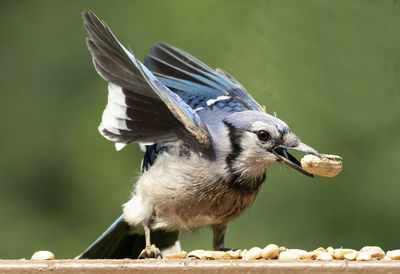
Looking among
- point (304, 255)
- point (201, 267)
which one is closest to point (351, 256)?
point (304, 255)

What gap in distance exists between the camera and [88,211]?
4758 mm

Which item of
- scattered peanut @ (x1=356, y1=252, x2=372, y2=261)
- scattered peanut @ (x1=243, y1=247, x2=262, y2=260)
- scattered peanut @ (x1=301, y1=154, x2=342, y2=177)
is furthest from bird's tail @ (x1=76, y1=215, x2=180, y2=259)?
scattered peanut @ (x1=356, y1=252, x2=372, y2=261)

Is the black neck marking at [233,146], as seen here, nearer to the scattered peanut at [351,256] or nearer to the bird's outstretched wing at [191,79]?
the bird's outstretched wing at [191,79]

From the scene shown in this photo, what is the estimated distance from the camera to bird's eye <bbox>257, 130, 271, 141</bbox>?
289 centimetres

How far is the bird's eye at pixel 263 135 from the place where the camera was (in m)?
2.89

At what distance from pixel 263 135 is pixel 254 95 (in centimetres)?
154

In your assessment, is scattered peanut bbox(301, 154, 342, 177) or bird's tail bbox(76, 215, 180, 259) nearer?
scattered peanut bbox(301, 154, 342, 177)

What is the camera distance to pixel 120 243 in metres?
3.38

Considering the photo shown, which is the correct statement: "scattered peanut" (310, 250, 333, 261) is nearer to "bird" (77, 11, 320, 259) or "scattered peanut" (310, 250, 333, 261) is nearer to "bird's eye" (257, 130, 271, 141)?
"bird" (77, 11, 320, 259)

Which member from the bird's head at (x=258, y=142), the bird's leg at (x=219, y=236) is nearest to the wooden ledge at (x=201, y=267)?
the bird's head at (x=258, y=142)

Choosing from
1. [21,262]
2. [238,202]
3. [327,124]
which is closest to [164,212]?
[238,202]

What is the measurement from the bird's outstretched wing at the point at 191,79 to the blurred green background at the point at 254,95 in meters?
0.80

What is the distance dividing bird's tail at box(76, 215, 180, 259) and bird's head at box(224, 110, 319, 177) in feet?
2.06

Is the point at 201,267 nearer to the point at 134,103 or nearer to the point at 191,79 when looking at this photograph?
the point at 134,103
